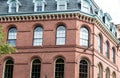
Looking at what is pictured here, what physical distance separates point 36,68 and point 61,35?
15.6 feet

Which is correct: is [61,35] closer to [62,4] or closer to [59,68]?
[62,4]

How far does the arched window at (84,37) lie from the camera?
38.4 m

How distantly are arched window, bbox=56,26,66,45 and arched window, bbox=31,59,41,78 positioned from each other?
10.6 feet

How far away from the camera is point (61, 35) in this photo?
126 feet

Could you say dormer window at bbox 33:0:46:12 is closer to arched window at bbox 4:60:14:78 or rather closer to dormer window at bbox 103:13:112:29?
arched window at bbox 4:60:14:78

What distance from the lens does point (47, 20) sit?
38.8 metres

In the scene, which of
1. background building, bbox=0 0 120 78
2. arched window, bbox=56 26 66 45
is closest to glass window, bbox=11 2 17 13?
background building, bbox=0 0 120 78

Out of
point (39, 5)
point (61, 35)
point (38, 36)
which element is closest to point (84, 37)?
point (61, 35)

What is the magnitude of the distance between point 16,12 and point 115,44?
17.3 meters

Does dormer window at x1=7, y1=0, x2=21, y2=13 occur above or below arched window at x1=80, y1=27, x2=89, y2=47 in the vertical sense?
above

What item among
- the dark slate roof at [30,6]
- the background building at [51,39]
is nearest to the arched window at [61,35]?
the background building at [51,39]

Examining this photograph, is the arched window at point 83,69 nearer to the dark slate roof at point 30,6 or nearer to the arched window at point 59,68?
the arched window at point 59,68

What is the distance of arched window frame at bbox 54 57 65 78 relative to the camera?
3735 cm

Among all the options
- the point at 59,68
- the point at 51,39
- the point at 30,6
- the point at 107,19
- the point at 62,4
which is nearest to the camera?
the point at 59,68
